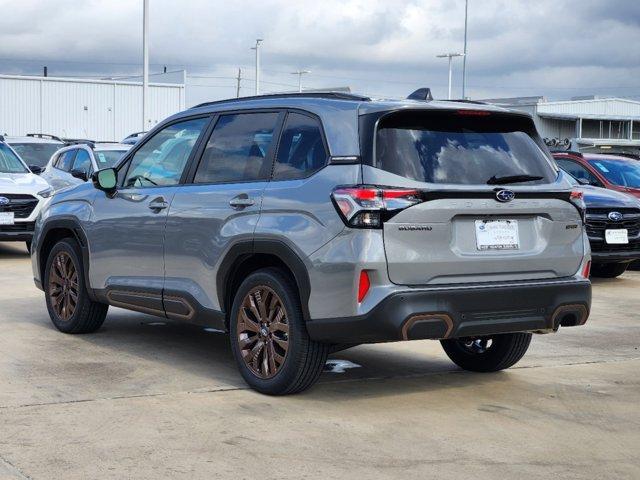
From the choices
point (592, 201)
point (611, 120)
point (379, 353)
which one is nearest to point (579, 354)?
point (379, 353)

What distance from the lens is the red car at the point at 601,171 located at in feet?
50.6

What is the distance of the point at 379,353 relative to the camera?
8.40 meters

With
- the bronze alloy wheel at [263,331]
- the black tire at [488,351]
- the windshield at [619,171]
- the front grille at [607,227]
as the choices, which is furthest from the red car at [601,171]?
the bronze alloy wheel at [263,331]

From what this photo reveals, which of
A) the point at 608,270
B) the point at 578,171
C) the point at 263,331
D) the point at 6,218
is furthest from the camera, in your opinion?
A: the point at 578,171

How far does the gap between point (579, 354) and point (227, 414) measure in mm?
3444

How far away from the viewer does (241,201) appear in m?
6.95

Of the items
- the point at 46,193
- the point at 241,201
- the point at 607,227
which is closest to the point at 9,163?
the point at 46,193

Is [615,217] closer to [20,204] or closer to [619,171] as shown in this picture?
[619,171]

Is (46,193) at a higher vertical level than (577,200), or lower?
lower

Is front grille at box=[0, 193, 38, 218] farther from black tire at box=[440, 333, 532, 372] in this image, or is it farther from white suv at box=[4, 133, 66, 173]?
black tire at box=[440, 333, 532, 372]

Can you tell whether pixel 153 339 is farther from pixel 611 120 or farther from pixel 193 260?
pixel 611 120

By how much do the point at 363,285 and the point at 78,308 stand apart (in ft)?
10.9

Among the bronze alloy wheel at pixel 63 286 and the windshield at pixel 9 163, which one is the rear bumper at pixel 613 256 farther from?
the windshield at pixel 9 163

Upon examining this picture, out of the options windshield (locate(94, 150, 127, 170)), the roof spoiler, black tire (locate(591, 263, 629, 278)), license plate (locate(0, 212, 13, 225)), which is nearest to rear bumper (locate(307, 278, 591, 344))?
the roof spoiler
